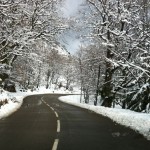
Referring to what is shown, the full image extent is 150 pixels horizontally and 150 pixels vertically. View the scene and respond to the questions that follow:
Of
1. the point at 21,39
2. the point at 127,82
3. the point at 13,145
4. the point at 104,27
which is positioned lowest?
the point at 13,145

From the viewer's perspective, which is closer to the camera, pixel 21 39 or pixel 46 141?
pixel 46 141

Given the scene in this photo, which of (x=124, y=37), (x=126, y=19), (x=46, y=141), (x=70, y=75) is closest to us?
(x=46, y=141)

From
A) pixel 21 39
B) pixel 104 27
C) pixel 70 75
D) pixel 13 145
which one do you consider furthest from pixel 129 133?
pixel 70 75

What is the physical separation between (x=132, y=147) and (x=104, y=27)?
2221cm

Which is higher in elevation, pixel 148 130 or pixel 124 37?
pixel 124 37

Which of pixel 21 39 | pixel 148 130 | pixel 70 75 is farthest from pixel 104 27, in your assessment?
pixel 70 75

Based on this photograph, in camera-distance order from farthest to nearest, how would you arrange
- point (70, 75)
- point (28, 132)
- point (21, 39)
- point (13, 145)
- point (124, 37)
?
point (70, 75)
point (124, 37)
point (21, 39)
point (28, 132)
point (13, 145)

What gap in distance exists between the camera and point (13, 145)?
10.8 metres

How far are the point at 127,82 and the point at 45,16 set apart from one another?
10698 millimetres

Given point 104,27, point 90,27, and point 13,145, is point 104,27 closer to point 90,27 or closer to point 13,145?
point 90,27

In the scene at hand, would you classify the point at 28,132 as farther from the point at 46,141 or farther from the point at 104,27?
the point at 104,27

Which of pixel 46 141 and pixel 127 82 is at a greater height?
pixel 127 82

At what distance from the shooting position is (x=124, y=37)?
30516mm

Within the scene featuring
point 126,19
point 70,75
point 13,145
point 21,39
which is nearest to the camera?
point 13,145
